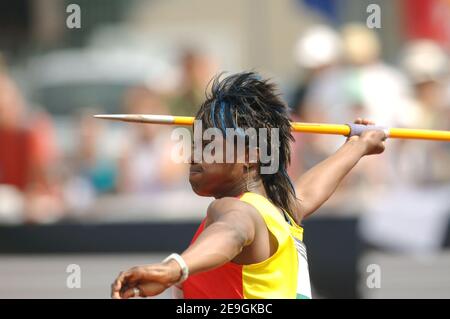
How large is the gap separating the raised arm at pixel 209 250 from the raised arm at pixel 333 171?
777mm

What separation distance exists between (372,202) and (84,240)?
2.35m

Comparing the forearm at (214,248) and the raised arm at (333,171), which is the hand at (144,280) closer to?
the forearm at (214,248)

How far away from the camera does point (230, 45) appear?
1838 centimetres

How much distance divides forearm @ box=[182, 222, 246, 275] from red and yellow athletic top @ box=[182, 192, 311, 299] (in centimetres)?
30

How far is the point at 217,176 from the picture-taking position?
394 centimetres

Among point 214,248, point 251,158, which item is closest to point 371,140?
point 251,158

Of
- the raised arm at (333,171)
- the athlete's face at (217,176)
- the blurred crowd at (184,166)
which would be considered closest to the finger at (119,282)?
the athlete's face at (217,176)

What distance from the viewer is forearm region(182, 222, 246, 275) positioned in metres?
3.36

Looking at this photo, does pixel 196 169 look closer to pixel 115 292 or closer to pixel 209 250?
pixel 209 250

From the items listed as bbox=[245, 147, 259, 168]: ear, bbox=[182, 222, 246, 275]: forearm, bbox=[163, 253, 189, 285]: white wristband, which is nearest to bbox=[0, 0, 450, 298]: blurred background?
bbox=[245, 147, 259, 168]: ear

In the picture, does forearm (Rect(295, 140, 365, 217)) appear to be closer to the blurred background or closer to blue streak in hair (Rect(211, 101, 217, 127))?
blue streak in hair (Rect(211, 101, 217, 127))

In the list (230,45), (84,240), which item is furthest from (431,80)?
(230,45)

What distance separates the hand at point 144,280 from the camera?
10.5 feet
